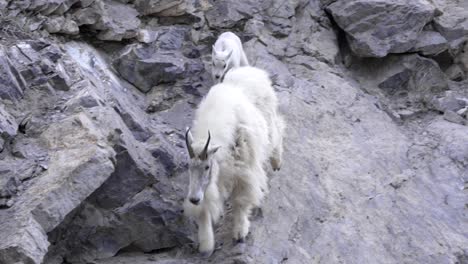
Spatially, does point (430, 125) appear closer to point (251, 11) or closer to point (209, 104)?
point (251, 11)

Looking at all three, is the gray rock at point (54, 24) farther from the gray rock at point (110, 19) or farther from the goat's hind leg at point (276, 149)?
the goat's hind leg at point (276, 149)

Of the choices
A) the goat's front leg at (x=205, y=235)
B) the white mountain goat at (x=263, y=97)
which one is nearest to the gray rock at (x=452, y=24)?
the white mountain goat at (x=263, y=97)

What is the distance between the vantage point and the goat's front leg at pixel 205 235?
21.1ft

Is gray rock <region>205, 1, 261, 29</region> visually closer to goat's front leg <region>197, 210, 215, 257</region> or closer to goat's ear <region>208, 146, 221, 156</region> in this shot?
goat's ear <region>208, 146, 221, 156</region>

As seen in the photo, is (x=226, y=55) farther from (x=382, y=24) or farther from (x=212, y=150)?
(x=212, y=150)

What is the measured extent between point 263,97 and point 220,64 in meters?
1.33

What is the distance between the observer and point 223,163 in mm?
6480

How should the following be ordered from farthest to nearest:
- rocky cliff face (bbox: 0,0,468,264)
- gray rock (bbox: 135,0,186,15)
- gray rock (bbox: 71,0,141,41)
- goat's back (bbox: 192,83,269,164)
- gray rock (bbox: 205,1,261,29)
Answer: gray rock (bbox: 205,1,261,29) → gray rock (bbox: 135,0,186,15) → gray rock (bbox: 71,0,141,41) → goat's back (bbox: 192,83,269,164) → rocky cliff face (bbox: 0,0,468,264)

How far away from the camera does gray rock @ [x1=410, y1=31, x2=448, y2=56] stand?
33.7 feet

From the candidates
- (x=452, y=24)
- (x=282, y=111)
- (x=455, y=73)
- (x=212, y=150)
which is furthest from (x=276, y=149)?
(x=452, y=24)

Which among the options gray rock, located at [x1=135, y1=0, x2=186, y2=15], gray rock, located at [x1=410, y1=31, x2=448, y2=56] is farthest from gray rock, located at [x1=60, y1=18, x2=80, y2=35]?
gray rock, located at [x1=410, y1=31, x2=448, y2=56]

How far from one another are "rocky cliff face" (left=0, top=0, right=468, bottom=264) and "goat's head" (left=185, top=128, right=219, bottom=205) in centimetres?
64

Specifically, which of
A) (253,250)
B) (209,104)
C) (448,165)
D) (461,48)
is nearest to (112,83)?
(209,104)

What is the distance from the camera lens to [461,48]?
10.6 m
